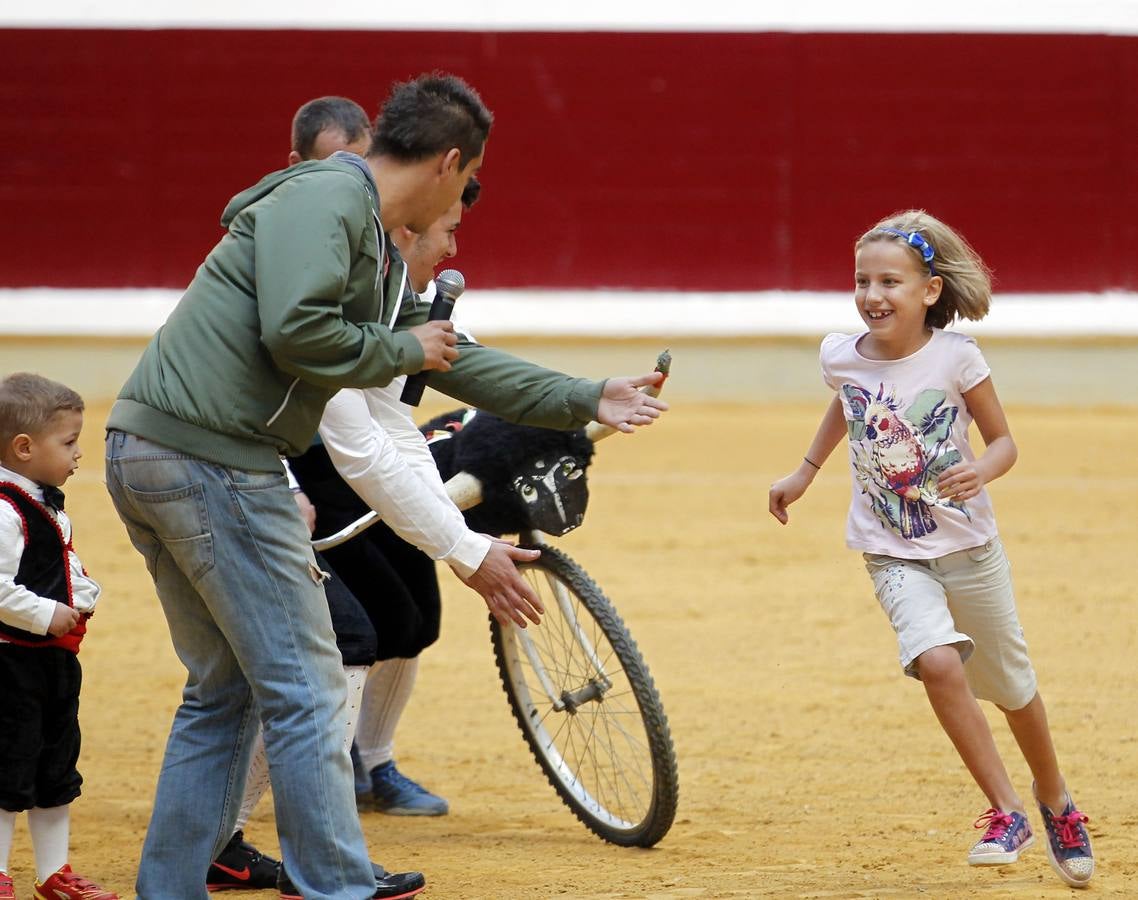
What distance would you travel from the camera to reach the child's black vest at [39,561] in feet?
11.5

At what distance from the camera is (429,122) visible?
316 centimetres

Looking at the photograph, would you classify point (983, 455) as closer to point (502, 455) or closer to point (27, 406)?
point (502, 455)

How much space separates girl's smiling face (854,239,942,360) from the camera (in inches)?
147

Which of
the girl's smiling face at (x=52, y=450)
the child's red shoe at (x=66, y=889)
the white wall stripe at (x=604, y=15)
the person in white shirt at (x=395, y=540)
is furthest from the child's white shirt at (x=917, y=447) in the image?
the white wall stripe at (x=604, y=15)

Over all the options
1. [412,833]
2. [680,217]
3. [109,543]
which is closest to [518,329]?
[680,217]

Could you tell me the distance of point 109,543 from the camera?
8227 mm

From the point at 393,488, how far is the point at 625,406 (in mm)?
507

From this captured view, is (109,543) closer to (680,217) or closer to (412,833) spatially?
(412,833)

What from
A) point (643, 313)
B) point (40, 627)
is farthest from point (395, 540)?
point (643, 313)

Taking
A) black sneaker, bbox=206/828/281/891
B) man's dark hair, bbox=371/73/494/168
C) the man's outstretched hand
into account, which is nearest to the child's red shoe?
black sneaker, bbox=206/828/281/891

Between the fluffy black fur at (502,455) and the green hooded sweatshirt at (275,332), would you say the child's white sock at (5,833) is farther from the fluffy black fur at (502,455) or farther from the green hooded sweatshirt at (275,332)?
the fluffy black fur at (502,455)

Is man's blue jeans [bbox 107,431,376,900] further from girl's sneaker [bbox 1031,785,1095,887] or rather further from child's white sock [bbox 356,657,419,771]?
girl's sneaker [bbox 1031,785,1095,887]

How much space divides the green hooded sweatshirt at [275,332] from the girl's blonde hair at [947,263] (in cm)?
120

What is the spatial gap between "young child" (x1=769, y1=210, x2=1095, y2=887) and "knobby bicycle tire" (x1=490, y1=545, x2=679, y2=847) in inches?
23.8
